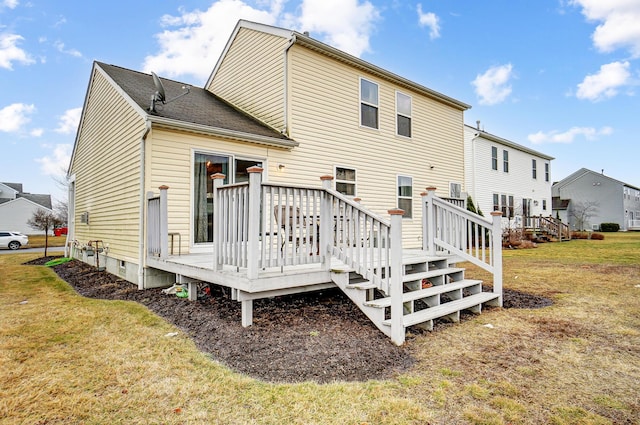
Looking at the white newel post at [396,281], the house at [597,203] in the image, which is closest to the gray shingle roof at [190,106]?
the white newel post at [396,281]

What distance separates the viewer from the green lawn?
2.36 m

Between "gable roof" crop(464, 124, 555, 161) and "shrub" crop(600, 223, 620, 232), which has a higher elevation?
"gable roof" crop(464, 124, 555, 161)

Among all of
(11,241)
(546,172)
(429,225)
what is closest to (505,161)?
(546,172)

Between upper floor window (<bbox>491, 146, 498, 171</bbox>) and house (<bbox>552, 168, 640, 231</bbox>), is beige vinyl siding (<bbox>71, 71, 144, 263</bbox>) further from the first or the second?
house (<bbox>552, 168, 640, 231</bbox>)

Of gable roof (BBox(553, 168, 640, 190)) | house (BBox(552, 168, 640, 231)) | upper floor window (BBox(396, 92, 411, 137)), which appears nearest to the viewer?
upper floor window (BBox(396, 92, 411, 137))

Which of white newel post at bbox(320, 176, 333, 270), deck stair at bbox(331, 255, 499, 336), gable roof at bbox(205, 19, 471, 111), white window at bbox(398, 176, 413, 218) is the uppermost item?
gable roof at bbox(205, 19, 471, 111)

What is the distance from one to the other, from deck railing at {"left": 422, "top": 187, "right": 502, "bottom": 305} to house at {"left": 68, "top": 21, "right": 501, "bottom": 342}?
0.10 ft

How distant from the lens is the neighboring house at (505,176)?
60.8 ft

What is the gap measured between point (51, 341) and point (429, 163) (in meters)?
11.0

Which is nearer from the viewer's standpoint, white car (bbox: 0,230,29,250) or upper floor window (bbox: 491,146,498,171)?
upper floor window (bbox: 491,146,498,171)

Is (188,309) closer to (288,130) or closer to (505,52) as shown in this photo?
(288,130)

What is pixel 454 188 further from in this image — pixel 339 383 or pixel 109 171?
pixel 339 383

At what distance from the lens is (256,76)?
31.5 ft

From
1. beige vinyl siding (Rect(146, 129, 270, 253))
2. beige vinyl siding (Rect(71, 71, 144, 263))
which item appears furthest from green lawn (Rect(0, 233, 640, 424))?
beige vinyl siding (Rect(71, 71, 144, 263))
